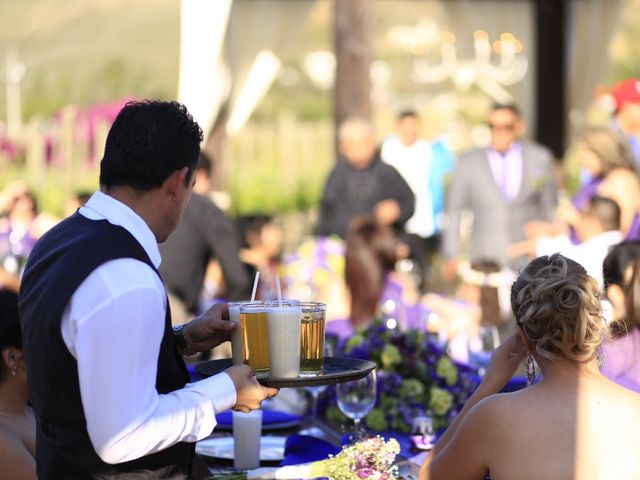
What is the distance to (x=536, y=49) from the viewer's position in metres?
11.9

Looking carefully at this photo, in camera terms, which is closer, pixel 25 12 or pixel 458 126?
pixel 458 126

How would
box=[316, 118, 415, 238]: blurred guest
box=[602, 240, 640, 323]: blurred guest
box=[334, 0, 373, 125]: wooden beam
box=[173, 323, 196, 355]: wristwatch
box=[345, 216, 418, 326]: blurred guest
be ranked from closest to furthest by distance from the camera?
box=[173, 323, 196, 355]: wristwatch → box=[602, 240, 640, 323]: blurred guest → box=[345, 216, 418, 326]: blurred guest → box=[316, 118, 415, 238]: blurred guest → box=[334, 0, 373, 125]: wooden beam

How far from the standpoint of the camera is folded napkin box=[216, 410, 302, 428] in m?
3.36

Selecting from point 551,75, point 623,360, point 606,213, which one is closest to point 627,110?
point 606,213

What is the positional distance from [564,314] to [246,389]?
2.16 ft

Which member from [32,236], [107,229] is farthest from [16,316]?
[32,236]

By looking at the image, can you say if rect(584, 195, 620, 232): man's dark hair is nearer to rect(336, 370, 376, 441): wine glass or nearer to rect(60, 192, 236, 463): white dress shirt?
rect(336, 370, 376, 441): wine glass

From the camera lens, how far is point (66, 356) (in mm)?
1991

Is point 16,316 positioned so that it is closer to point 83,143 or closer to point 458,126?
point 83,143

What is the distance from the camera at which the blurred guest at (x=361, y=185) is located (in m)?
7.63

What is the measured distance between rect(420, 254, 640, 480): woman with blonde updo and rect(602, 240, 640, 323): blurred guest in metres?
1.22

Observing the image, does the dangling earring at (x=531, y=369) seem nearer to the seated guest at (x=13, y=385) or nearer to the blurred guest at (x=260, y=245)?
the seated guest at (x=13, y=385)

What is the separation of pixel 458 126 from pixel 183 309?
13393 millimetres

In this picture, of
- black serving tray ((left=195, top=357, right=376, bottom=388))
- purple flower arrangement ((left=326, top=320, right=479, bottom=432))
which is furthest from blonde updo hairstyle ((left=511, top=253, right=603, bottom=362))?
purple flower arrangement ((left=326, top=320, right=479, bottom=432))
